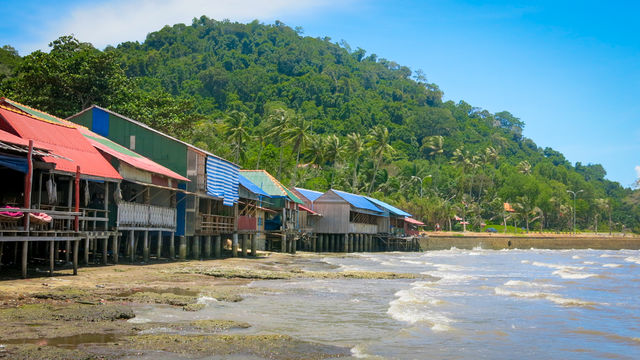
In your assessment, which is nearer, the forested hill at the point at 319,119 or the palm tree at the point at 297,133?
the forested hill at the point at 319,119

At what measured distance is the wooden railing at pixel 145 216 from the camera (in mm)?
24547

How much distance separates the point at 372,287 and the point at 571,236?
81623 mm

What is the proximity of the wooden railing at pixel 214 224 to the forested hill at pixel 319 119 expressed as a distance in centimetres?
1479

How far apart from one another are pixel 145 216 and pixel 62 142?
5.09 meters

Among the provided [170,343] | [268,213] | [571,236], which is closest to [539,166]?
[571,236]

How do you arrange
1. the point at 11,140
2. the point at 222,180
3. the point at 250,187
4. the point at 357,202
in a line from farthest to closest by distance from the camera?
1. the point at 357,202
2. the point at 250,187
3. the point at 222,180
4. the point at 11,140

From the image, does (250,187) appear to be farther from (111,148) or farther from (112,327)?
(112,327)

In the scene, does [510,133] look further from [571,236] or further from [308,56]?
[571,236]

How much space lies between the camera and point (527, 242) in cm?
9050

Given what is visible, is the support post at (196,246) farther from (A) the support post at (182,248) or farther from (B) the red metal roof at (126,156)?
(B) the red metal roof at (126,156)

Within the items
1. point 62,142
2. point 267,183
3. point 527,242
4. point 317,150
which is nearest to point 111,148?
A: point 62,142

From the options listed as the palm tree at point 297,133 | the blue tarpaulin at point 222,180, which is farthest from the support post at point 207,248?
the palm tree at point 297,133

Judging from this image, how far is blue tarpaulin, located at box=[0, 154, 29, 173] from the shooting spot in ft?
56.3

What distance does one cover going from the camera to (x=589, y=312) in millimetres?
18125
